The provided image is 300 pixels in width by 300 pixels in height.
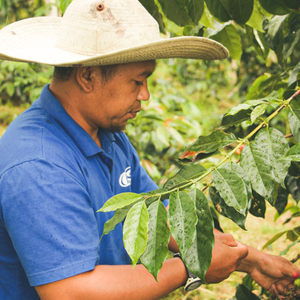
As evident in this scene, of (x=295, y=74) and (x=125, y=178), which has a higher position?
(x=295, y=74)

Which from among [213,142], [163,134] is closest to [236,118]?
[213,142]

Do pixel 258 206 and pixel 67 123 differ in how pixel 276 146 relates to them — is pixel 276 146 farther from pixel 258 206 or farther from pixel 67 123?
pixel 67 123

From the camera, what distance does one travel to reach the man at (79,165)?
29.6 inches

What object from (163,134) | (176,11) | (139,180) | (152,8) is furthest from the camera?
(163,134)

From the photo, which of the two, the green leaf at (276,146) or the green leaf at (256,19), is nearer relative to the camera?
the green leaf at (276,146)

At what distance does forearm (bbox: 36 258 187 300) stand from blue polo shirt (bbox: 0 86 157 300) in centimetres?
3

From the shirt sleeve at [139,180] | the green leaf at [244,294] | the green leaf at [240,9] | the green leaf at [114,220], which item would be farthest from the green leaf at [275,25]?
the green leaf at [244,294]

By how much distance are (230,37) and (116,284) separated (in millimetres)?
968

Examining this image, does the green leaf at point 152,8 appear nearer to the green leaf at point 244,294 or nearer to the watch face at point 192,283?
the watch face at point 192,283

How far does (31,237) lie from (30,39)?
0.66m

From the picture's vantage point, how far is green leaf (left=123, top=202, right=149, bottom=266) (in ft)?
1.84

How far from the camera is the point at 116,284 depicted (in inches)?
31.6

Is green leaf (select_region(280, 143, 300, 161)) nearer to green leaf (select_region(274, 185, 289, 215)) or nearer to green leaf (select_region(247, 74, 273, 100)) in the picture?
green leaf (select_region(274, 185, 289, 215))

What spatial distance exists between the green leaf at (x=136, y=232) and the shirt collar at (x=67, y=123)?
45 cm
